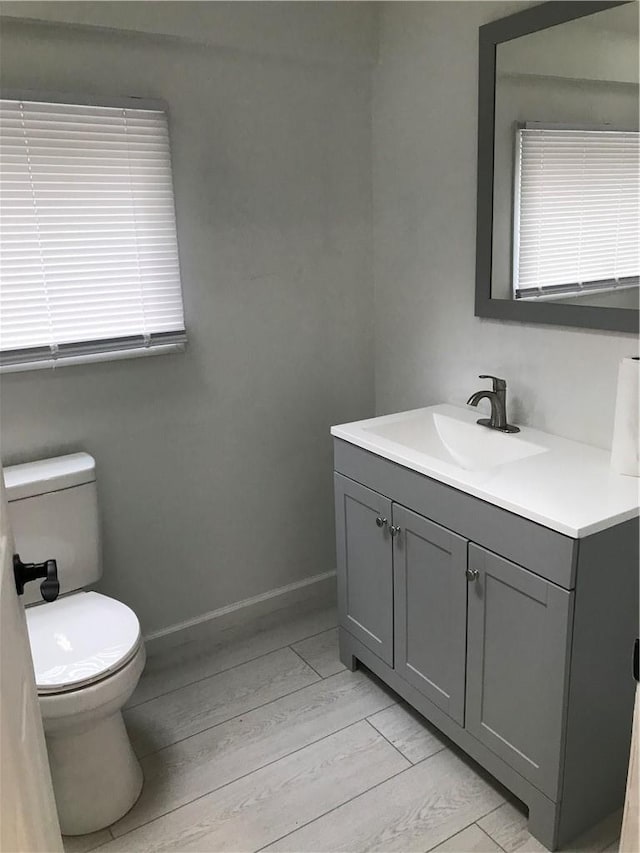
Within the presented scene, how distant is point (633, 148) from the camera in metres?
1.75

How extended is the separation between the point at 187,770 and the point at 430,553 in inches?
38.1

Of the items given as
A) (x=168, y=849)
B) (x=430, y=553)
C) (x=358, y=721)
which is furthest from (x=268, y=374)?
(x=168, y=849)

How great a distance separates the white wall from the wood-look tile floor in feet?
3.42

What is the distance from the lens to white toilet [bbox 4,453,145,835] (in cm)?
178

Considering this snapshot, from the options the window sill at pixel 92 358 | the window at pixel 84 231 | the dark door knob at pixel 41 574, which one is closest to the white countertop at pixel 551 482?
the window sill at pixel 92 358

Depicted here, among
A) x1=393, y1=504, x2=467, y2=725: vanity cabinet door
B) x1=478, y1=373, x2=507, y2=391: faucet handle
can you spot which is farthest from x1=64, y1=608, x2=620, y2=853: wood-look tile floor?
x1=478, y1=373, x2=507, y2=391: faucet handle

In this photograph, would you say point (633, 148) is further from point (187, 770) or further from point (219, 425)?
point (187, 770)

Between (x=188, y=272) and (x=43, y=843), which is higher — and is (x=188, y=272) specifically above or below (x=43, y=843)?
above

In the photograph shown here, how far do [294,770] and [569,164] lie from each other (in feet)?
6.22

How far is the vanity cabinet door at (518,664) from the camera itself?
1.63 meters

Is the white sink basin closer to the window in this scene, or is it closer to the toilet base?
the window

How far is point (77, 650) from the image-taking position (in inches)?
73.3

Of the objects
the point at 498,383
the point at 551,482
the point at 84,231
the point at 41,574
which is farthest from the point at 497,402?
the point at 41,574

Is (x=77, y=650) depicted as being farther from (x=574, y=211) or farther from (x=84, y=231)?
(x=574, y=211)
